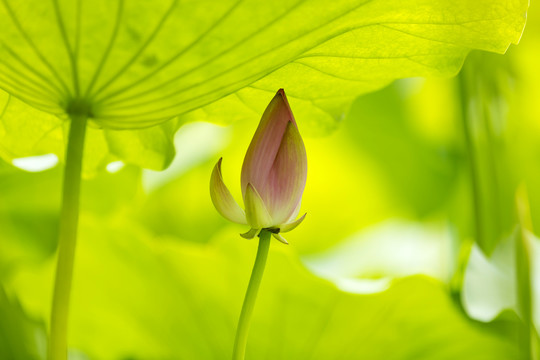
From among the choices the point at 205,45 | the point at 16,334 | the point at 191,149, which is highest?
the point at 191,149

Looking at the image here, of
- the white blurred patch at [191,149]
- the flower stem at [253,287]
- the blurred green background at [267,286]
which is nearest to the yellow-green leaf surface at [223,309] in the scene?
the blurred green background at [267,286]

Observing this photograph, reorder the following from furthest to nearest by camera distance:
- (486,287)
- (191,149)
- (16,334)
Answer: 1. (191,149)
2. (486,287)
3. (16,334)

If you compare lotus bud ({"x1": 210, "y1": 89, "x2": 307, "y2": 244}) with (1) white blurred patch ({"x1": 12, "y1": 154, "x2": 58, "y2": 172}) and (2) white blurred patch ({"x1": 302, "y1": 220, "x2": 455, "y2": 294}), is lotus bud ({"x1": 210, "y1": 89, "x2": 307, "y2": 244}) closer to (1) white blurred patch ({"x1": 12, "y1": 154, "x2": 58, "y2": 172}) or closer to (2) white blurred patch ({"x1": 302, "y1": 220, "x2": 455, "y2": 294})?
(1) white blurred patch ({"x1": 12, "y1": 154, "x2": 58, "y2": 172})

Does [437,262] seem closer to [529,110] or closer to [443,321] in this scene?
[529,110]

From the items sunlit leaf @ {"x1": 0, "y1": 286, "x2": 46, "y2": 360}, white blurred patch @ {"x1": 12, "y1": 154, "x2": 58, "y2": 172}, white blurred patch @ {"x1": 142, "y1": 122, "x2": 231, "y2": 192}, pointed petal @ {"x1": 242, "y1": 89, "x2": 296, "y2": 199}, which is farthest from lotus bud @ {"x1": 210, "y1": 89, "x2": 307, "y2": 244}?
white blurred patch @ {"x1": 142, "y1": 122, "x2": 231, "y2": 192}

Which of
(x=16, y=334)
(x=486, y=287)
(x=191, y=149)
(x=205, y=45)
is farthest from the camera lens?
(x=191, y=149)

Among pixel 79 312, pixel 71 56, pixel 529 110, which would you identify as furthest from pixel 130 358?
pixel 529 110

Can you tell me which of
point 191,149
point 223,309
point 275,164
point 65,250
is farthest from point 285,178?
point 191,149

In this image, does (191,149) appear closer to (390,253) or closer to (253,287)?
(390,253)
